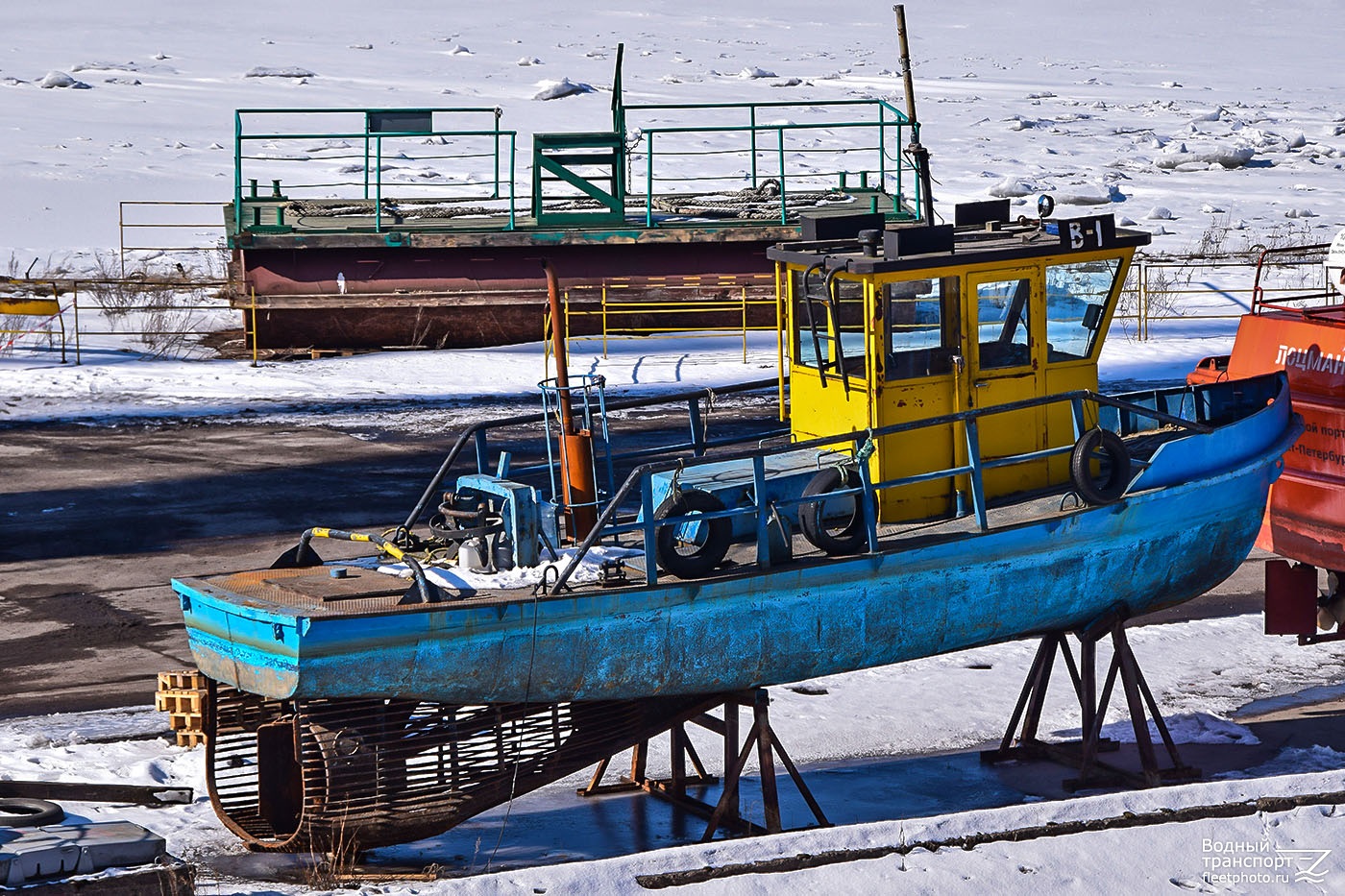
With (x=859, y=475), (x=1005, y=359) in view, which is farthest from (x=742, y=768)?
(x=1005, y=359)

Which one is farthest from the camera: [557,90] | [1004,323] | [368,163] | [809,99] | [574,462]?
[809,99]

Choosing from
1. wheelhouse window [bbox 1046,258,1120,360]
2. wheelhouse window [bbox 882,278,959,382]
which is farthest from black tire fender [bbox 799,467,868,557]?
wheelhouse window [bbox 1046,258,1120,360]

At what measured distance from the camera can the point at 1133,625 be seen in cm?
1220

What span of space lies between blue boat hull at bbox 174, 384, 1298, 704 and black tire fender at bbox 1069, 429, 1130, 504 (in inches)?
3.6

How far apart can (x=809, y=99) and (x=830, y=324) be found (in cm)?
4083

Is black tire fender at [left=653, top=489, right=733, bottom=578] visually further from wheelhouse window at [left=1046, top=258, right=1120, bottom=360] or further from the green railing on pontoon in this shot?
the green railing on pontoon

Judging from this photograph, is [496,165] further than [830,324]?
Yes

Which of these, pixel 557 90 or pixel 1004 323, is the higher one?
pixel 557 90

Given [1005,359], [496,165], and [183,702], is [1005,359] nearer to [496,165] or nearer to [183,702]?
[183,702]

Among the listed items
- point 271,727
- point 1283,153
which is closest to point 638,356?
point 271,727

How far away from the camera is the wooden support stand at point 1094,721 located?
30.5 ft

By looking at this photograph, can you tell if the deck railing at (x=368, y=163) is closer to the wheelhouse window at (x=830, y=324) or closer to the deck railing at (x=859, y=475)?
the wheelhouse window at (x=830, y=324)

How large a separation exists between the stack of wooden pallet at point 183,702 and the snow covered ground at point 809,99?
1.57 feet

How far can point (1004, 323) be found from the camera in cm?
949
